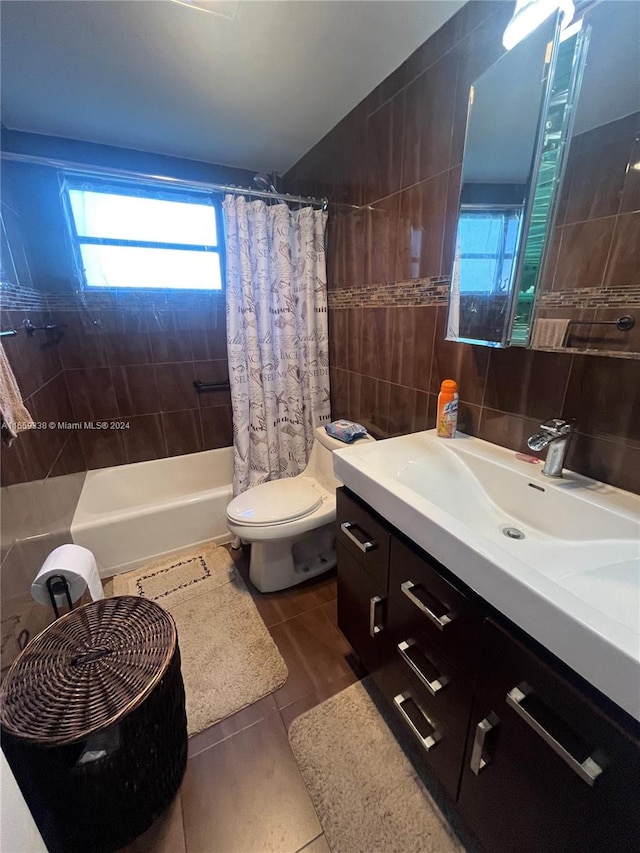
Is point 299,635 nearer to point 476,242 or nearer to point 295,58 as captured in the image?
point 476,242

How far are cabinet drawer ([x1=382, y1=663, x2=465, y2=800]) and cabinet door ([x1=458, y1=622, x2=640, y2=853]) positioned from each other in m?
0.04

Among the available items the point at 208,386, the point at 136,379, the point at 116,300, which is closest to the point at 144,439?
the point at 136,379

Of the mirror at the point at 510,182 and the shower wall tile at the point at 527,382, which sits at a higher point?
the mirror at the point at 510,182

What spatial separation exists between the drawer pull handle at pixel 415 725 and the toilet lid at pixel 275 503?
0.76 m

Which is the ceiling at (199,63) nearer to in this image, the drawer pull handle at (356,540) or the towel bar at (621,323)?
the towel bar at (621,323)

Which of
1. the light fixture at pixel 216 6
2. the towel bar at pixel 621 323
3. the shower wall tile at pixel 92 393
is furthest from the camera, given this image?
the shower wall tile at pixel 92 393

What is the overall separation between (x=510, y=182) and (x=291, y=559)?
67.5 inches

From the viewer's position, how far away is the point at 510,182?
988 millimetres

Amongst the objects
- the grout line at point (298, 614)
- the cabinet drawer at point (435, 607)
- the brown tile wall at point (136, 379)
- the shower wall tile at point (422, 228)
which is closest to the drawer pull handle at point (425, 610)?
the cabinet drawer at point (435, 607)

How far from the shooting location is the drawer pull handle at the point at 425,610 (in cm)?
74

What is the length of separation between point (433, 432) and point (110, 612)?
1.23 meters

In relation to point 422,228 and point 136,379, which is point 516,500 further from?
point 136,379

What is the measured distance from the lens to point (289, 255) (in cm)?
192

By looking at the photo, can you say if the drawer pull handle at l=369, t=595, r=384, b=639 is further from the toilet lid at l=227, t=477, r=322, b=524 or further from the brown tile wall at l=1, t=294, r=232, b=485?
the brown tile wall at l=1, t=294, r=232, b=485
